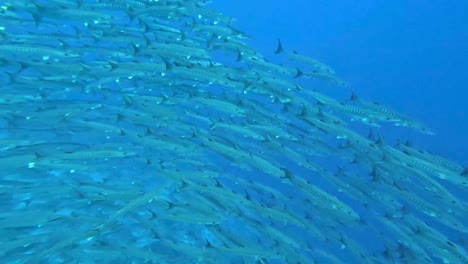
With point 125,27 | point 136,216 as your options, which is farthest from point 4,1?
point 136,216

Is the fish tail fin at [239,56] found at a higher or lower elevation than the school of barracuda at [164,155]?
higher

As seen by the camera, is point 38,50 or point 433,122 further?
point 433,122

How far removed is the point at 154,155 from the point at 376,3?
1816 cm

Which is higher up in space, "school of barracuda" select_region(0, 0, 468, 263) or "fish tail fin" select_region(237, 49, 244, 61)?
"fish tail fin" select_region(237, 49, 244, 61)

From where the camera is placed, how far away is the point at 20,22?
5.89 metres

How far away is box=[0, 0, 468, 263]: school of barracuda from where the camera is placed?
4449mm

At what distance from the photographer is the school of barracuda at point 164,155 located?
445cm

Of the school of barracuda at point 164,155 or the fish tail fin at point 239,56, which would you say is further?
the fish tail fin at point 239,56

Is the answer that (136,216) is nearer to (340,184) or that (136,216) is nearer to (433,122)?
(340,184)

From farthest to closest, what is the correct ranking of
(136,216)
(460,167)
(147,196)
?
(460,167), (136,216), (147,196)

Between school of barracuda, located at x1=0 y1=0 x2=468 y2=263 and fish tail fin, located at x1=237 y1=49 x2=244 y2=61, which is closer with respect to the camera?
school of barracuda, located at x1=0 y1=0 x2=468 y2=263

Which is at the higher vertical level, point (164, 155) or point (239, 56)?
point (239, 56)

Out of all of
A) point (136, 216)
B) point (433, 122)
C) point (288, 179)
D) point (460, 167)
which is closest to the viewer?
point (136, 216)

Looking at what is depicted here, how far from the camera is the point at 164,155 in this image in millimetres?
6414
